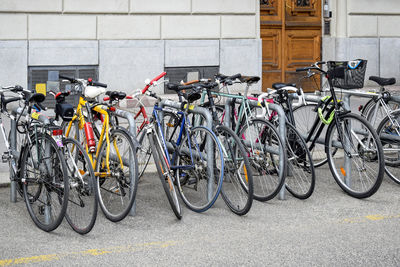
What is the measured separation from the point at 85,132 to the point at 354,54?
33.2 ft

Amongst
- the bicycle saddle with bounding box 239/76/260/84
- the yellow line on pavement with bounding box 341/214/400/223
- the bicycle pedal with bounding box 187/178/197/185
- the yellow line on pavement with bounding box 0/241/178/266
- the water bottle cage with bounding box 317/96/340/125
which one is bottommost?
the yellow line on pavement with bounding box 0/241/178/266

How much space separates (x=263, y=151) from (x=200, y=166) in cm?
74

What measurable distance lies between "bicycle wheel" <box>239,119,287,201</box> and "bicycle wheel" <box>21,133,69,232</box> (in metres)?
1.76

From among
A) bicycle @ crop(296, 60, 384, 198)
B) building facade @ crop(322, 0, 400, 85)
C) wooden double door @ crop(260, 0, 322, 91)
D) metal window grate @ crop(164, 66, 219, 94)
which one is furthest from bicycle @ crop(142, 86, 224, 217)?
building facade @ crop(322, 0, 400, 85)

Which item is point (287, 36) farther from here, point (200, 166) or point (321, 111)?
point (200, 166)

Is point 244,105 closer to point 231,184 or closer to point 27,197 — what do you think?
point 231,184

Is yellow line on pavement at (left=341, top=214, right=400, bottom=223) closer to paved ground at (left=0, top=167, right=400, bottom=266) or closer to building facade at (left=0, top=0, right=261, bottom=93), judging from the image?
paved ground at (left=0, top=167, right=400, bottom=266)

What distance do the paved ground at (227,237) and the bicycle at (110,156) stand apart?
20 centimetres

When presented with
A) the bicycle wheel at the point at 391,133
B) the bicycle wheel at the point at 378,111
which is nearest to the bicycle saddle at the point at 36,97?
the bicycle wheel at the point at 391,133

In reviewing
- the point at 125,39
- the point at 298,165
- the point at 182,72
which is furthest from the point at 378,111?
the point at 125,39

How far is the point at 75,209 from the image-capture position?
17.9 ft

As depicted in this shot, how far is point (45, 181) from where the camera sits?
5332 millimetres

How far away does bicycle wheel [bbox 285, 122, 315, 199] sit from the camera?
20.8ft

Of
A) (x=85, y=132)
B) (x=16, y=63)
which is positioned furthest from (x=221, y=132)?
(x=16, y=63)
